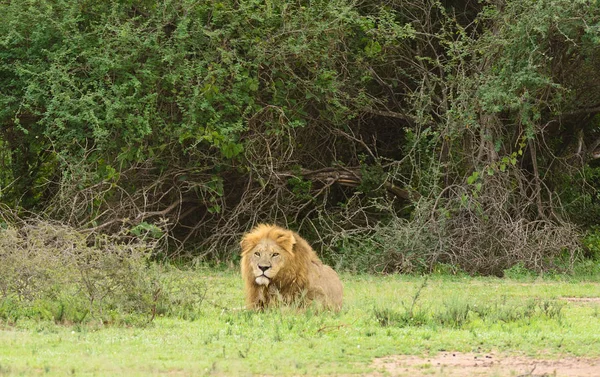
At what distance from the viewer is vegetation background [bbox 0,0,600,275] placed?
1833 centimetres

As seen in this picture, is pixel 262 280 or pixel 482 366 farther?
pixel 262 280

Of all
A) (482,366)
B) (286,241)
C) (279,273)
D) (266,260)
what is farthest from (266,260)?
(482,366)

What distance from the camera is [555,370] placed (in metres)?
8.76

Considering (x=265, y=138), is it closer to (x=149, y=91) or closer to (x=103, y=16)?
(x=149, y=91)

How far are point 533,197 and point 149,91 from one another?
648cm

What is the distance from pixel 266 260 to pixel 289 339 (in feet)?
6.60

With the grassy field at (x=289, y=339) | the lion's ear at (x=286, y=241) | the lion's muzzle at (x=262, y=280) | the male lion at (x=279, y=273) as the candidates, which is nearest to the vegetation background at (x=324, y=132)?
the male lion at (x=279, y=273)

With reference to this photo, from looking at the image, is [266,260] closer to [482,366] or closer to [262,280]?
[262,280]

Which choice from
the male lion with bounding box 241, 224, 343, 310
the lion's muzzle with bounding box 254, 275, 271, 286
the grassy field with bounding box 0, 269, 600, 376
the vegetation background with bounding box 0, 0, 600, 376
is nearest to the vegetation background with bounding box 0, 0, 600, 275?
the vegetation background with bounding box 0, 0, 600, 376

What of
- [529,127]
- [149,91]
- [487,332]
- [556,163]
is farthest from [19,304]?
[556,163]

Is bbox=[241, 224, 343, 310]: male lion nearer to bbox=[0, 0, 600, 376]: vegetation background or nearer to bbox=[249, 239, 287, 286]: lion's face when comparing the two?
bbox=[249, 239, 287, 286]: lion's face

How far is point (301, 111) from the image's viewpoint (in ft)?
64.8

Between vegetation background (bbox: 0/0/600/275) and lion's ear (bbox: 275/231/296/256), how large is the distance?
553cm

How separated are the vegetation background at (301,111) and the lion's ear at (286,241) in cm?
553
